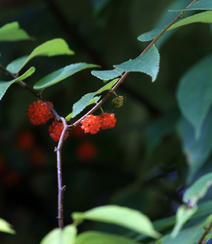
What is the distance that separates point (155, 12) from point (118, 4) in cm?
26

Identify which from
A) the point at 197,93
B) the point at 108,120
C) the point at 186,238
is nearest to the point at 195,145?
the point at 197,93

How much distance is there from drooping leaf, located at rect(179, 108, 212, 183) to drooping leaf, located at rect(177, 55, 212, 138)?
0.10 m

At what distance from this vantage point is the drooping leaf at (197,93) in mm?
936

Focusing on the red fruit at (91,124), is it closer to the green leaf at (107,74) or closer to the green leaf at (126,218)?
the green leaf at (107,74)

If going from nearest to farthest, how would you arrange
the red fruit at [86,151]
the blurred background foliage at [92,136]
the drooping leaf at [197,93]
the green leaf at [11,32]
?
the green leaf at [11,32], the drooping leaf at [197,93], the blurred background foliage at [92,136], the red fruit at [86,151]

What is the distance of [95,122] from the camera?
21.2 inches

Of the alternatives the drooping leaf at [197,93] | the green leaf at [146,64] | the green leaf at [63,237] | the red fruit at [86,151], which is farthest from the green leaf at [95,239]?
the red fruit at [86,151]

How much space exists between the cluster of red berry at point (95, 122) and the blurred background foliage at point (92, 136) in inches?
25.2

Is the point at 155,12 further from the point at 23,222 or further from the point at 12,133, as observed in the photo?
the point at 23,222

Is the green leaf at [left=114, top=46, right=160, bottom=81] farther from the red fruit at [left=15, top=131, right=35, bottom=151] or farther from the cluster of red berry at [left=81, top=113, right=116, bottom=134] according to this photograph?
the red fruit at [left=15, top=131, right=35, bottom=151]

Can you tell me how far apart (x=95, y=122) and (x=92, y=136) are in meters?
1.14

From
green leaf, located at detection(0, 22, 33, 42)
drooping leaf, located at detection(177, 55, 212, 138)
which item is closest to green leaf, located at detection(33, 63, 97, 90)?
green leaf, located at detection(0, 22, 33, 42)

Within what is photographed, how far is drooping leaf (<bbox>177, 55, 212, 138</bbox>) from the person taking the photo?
0.94 metres

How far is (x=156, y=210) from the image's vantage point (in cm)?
145
